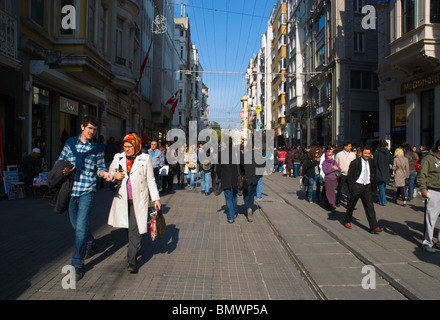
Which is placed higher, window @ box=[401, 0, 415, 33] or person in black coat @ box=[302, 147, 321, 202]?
window @ box=[401, 0, 415, 33]

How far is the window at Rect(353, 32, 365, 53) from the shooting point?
26.4 meters

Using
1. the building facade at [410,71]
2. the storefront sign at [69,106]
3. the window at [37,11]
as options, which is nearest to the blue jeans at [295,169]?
the building facade at [410,71]

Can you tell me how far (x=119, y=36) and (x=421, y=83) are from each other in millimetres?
16041

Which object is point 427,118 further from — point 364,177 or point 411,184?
point 364,177

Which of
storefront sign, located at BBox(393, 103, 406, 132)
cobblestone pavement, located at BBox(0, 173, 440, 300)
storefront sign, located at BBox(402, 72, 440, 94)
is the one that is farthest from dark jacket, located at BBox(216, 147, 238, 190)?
storefront sign, located at BBox(393, 103, 406, 132)

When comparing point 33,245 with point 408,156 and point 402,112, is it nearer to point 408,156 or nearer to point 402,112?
point 408,156

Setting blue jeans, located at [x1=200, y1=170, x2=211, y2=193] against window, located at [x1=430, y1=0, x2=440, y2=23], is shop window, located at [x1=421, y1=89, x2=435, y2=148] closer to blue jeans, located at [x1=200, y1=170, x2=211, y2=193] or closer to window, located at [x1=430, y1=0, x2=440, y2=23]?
window, located at [x1=430, y1=0, x2=440, y2=23]

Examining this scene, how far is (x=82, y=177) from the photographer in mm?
4402

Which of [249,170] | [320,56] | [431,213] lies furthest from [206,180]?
[320,56]

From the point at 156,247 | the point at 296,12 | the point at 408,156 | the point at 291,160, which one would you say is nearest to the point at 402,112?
the point at 291,160

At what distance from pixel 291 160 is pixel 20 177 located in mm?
14821

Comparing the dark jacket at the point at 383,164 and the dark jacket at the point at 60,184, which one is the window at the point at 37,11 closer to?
the dark jacket at the point at 60,184
